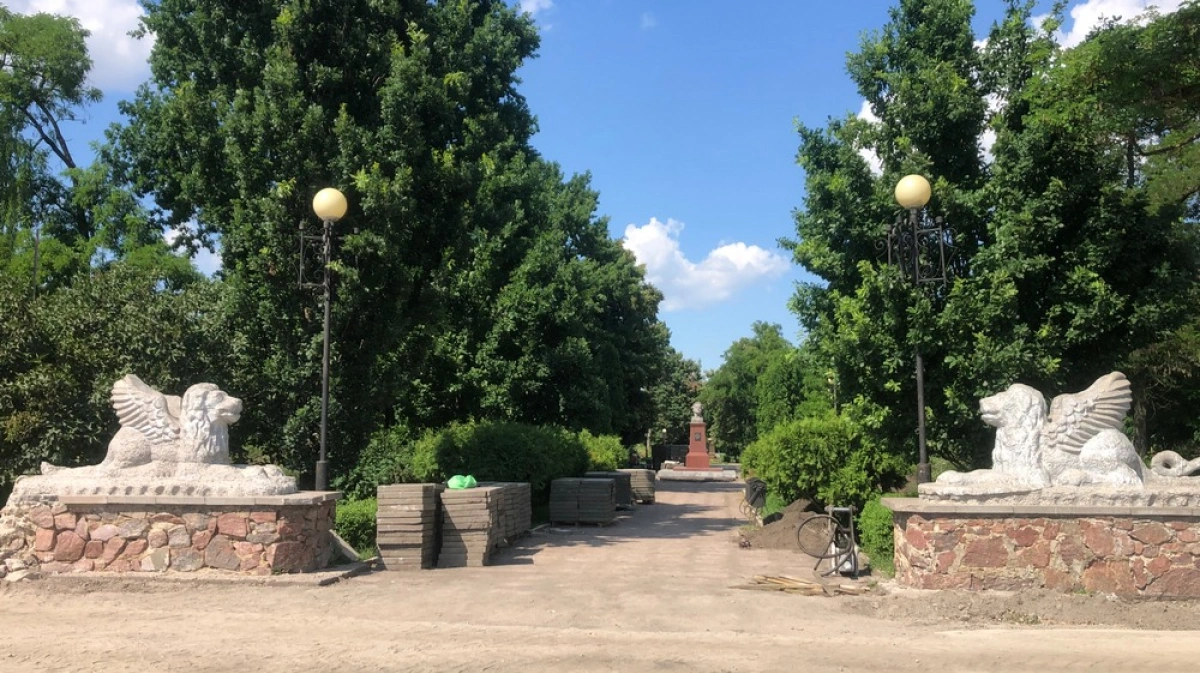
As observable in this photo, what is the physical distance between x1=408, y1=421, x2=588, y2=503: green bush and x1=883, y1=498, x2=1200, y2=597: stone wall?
8687 mm

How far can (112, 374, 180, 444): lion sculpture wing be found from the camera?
10.2 m

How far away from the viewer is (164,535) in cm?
988

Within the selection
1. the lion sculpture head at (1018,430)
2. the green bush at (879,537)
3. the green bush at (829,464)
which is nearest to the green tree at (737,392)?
the green bush at (829,464)

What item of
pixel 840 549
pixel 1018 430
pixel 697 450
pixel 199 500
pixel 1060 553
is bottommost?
pixel 840 549

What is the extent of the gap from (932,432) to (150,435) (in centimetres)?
1048

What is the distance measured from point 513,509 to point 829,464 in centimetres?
513

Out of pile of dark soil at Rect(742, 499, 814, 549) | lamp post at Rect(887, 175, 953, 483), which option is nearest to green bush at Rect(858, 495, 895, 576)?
lamp post at Rect(887, 175, 953, 483)

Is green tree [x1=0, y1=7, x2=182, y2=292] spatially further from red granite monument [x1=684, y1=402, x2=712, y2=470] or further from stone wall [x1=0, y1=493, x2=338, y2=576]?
red granite monument [x1=684, y1=402, x2=712, y2=470]

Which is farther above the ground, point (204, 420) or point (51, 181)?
point (51, 181)

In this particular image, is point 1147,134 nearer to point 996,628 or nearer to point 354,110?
point 996,628

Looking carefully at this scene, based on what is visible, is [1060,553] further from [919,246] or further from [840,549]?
[919,246]

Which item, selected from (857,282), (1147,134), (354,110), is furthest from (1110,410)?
(354,110)

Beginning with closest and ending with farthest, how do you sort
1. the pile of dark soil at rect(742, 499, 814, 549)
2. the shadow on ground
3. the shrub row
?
the shadow on ground
the pile of dark soil at rect(742, 499, 814, 549)
the shrub row

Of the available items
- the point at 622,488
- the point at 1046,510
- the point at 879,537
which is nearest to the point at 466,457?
the point at 622,488
